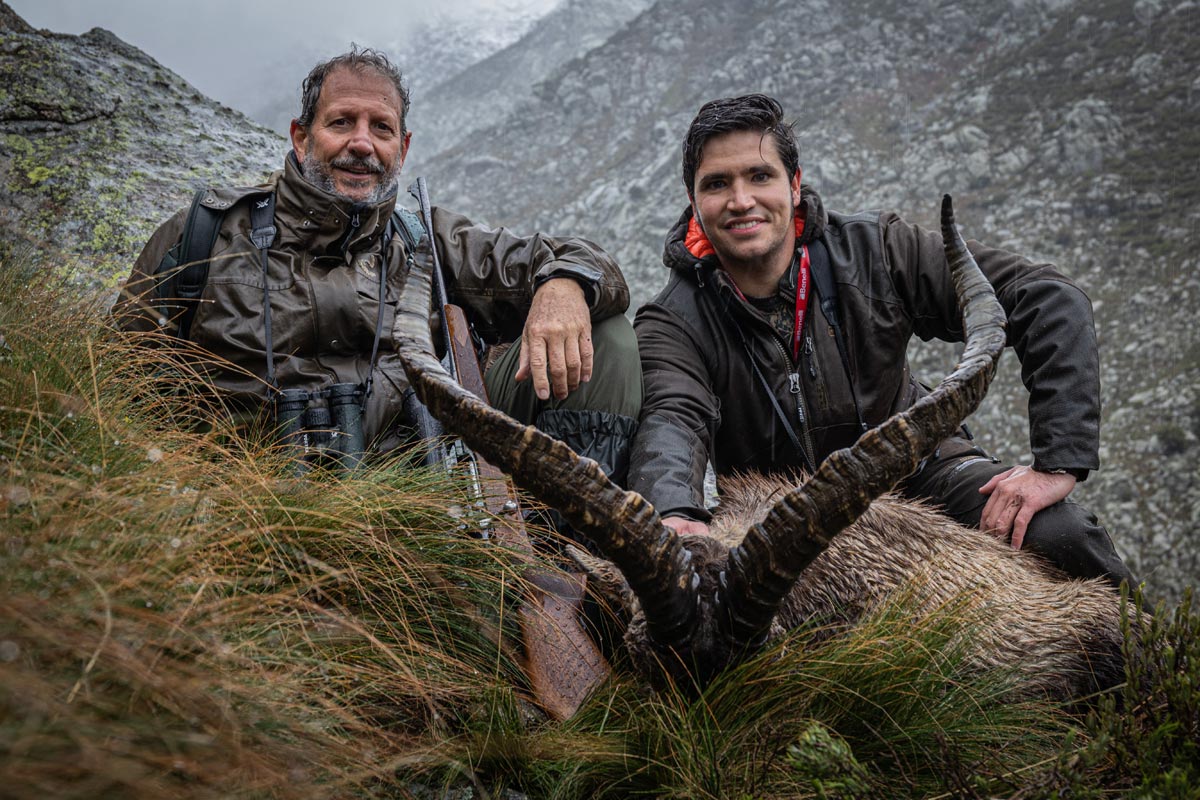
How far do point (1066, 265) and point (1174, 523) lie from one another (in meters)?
10.9

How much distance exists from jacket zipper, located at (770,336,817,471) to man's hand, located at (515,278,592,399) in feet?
4.15

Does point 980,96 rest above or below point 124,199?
above

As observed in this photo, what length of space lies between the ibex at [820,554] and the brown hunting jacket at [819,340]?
95cm

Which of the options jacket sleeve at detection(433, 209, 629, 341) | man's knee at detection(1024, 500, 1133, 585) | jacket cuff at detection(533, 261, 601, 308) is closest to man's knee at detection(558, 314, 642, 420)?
jacket sleeve at detection(433, 209, 629, 341)

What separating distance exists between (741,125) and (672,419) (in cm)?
181

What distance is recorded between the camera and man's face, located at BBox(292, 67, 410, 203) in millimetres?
4672

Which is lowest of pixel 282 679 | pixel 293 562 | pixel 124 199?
pixel 282 679

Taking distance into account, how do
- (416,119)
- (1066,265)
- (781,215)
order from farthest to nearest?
(416,119) < (1066,265) < (781,215)

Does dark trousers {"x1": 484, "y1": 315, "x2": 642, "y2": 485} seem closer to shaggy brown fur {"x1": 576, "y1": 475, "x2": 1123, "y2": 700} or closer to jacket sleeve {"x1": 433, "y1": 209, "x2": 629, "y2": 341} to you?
jacket sleeve {"x1": 433, "y1": 209, "x2": 629, "y2": 341}

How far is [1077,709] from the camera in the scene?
3.38 metres

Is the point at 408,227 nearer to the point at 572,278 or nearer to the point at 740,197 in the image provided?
the point at 572,278

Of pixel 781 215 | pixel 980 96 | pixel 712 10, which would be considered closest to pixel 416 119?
pixel 712 10

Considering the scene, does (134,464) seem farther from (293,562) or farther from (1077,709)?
(1077,709)

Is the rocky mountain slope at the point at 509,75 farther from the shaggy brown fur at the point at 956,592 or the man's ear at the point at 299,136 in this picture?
the shaggy brown fur at the point at 956,592
